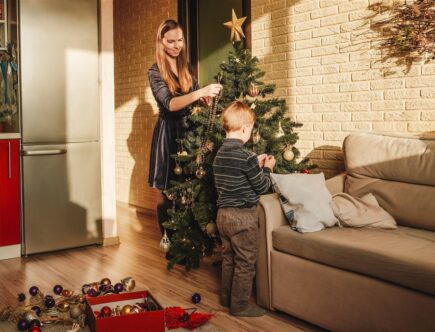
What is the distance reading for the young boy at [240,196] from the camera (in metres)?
2.73

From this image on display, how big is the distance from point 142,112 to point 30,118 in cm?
215

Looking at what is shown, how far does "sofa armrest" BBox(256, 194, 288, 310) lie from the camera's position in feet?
9.26

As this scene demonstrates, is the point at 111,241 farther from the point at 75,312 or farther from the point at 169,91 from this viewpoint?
the point at 75,312

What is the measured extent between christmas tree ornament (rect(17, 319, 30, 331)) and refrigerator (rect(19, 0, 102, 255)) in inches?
62.3

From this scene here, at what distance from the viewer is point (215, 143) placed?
3375 millimetres

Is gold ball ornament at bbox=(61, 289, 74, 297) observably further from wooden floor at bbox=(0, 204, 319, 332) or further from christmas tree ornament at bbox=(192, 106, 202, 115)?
christmas tree ornament at bbox=(192, 106, 202, 115)

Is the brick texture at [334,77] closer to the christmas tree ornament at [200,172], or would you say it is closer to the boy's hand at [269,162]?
the boy's hand at [269,162]

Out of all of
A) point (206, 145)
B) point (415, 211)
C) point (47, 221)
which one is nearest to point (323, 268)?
point (415, 211)

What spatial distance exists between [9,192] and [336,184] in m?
2.56

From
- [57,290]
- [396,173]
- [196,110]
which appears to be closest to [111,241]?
[57,290]

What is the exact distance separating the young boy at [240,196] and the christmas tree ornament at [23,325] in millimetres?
1095

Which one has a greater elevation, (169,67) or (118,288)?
(169,67)

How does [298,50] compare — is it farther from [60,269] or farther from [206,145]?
[60,269]

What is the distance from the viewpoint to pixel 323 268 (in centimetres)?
253
